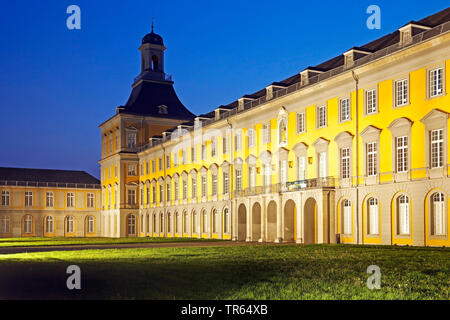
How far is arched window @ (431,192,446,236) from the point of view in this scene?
95.5 feet

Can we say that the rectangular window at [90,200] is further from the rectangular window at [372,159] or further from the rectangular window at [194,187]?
the rectangular window at [372,159]

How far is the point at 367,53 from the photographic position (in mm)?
36094

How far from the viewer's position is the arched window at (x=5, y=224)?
80.9 m

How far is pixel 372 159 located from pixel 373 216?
11.4 ft

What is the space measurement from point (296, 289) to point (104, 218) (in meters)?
74.2

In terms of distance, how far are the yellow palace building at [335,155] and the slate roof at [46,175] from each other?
29.6 m

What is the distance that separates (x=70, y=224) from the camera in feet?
281

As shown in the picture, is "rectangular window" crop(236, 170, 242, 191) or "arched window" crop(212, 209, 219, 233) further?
"arched window" crop(212, 209, 219, 233)

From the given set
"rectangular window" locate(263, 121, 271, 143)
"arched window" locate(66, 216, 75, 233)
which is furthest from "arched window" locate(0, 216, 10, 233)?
"rectangular window" locate(263, 121, 271, 143)

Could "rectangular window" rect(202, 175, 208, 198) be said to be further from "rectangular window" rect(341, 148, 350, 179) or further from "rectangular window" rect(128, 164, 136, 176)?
"rectangular window" rect(341, 148, 350, 179)

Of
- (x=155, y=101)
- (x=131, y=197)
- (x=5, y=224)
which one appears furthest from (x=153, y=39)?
(x=5, y=224)

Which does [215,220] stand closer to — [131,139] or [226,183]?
[226,183]

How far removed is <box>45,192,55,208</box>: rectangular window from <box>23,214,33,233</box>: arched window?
10.1 feet
